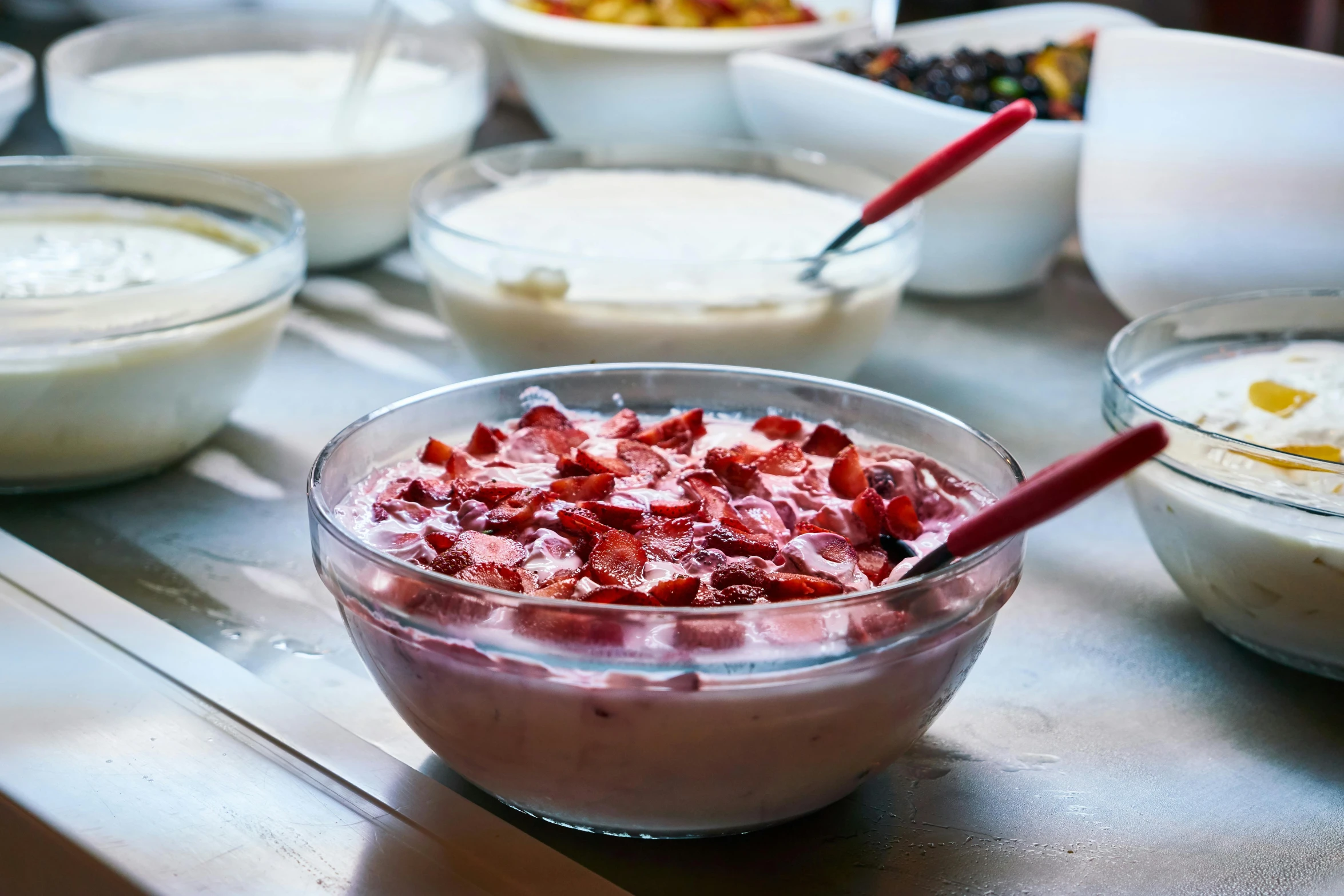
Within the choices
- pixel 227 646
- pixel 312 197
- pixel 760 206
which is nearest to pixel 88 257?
pixel 312 197

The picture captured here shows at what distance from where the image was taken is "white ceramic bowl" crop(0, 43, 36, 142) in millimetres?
1813

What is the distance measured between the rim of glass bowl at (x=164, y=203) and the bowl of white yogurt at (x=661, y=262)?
13 centimetres

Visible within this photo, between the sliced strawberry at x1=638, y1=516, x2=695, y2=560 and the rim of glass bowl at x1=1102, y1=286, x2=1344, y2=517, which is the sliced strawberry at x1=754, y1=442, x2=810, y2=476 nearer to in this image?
the sliced strawberry at x1=638, y1=516, x2=695, y2=560

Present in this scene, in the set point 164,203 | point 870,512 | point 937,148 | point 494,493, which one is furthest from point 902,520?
point 164,203

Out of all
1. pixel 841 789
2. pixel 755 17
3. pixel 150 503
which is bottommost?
pixel 150 503

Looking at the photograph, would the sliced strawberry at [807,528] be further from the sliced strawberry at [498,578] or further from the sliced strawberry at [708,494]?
the sliced strawberry at [498,578]

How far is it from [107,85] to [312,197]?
34cm

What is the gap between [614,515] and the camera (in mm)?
786

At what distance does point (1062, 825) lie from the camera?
0.81 metres

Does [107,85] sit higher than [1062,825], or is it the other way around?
[107,85]

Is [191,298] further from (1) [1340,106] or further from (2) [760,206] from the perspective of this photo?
(1) [1340,106]

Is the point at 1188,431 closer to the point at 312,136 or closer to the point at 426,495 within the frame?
the point at 426,495

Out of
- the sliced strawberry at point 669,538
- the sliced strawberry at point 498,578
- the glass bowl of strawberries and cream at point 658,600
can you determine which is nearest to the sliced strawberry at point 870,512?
the glass bowl of strawberries and cream at point 658,600

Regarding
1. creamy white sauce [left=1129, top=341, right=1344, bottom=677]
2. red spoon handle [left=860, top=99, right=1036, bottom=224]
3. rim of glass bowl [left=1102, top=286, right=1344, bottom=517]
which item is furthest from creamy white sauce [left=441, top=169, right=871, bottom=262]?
creamy white sauce [left=1129, top=341, right=1344, bottom=677]
